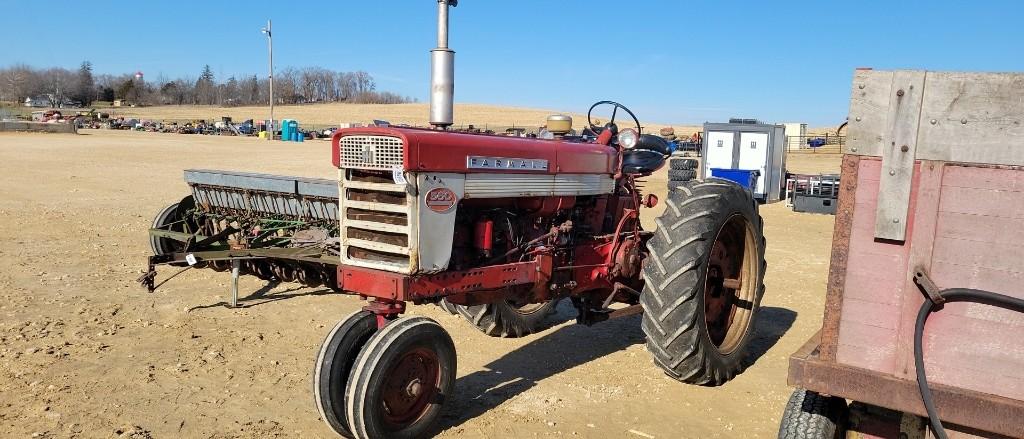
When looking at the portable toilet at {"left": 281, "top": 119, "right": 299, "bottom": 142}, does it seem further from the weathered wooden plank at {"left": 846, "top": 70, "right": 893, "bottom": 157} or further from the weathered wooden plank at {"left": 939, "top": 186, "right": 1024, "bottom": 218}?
the weathered wooden plank at {"left": 939, "top": 186, "right": 1024, "bottom": 218}

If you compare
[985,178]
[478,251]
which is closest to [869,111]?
[985,178]

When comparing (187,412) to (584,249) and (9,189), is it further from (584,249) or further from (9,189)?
(9,189)

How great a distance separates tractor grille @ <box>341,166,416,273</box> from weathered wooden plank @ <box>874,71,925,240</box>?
7.34 ft

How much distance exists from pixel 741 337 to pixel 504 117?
67.8 m

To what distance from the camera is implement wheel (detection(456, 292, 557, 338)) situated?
19.5ft

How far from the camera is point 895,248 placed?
8.73 ft

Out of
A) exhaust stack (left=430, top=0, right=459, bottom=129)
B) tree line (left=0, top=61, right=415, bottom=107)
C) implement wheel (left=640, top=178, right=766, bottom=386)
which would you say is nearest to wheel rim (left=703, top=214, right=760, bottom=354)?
implement wheel (left=640, top=178, right=766, bottom=386)

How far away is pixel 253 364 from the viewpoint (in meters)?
5.20

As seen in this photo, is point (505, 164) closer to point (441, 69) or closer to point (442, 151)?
point (442, 151)

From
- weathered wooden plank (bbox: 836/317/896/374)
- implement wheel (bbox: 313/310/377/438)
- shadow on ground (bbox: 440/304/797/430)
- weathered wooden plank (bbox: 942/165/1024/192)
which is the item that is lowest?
shadow on ground (bbox: 440/304/797/430)

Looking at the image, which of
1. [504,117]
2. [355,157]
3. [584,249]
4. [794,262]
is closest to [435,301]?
[355,157]

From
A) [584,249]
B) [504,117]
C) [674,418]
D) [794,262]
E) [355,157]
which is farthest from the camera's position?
[504,117]

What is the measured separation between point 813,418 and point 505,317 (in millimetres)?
3240

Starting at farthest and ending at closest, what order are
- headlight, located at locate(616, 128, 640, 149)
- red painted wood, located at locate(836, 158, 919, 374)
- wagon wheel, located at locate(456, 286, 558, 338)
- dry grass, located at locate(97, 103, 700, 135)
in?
1. dry grass, located at locate(97, 103, 700, 135)
2. wagon wheel, located at locate(456, 286, 558, 338)
3. headlight, located at locate(616, 128, 640, 149)
4. red painted wood, located at locate(836, 158, 919, 374)
